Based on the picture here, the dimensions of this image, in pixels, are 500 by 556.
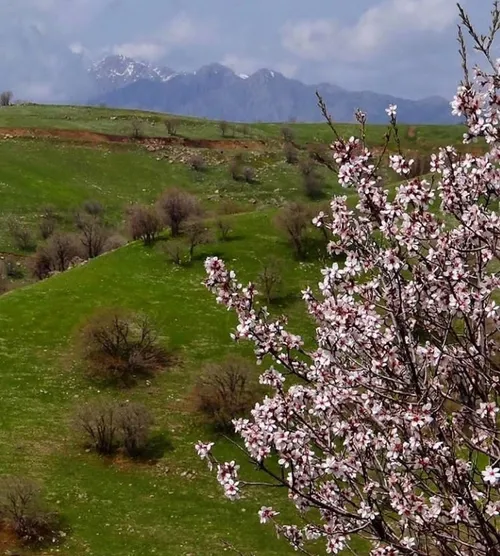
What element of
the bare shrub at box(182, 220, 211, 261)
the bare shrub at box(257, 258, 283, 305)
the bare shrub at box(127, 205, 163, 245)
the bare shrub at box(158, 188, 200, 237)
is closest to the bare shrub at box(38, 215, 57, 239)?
the bare shrub at box(127, 205, 163, 245)

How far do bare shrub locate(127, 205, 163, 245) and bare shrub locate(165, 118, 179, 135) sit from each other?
57.0 m

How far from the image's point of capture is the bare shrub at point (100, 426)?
27.0 m

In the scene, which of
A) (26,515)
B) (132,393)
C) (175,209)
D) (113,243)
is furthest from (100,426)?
(113,243)

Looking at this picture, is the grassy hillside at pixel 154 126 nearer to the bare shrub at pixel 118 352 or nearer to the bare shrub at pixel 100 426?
the bare shrub at pixel 118 352

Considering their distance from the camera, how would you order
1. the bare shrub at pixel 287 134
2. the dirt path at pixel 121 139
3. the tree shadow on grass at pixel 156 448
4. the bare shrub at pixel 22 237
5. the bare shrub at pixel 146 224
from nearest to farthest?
the tree shadow on grass at pixel 156 448 → the bare shrub at pixel 146 224 → the bare shrub at pixel 22 237 → the dirt path at pixel 121 139 → the bare shrub at pixel 287 134

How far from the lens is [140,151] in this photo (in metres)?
93.9

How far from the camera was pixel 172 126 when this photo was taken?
346ft

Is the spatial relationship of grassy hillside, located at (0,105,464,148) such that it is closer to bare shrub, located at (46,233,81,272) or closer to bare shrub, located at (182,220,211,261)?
bare shrub, located at (46,233,81,272)

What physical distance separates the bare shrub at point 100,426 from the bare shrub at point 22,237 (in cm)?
3832

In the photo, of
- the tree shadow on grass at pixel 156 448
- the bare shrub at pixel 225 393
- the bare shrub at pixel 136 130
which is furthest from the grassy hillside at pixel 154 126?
the tree shadow on grass at pixel 156 448

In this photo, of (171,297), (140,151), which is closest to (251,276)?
(171,297)

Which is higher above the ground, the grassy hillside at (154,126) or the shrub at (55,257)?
the grassy hillside at (154,126)

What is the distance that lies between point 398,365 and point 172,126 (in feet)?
336

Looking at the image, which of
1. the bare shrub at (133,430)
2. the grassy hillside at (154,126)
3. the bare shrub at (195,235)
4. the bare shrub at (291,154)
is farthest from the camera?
the grassy hillside at (154,126)
